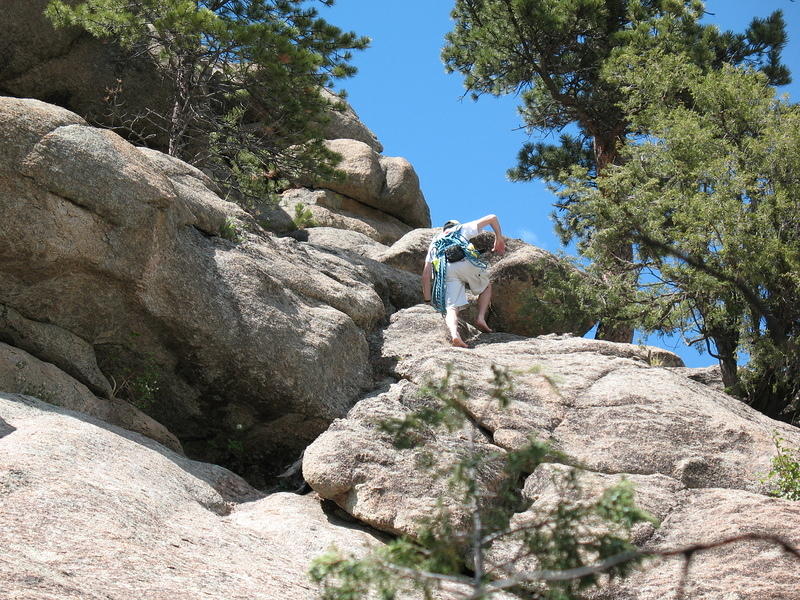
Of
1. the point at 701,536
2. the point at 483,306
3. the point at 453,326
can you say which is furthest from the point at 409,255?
the point at 701,536

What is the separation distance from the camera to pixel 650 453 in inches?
315

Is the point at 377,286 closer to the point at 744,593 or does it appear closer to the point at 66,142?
the point at 66,142

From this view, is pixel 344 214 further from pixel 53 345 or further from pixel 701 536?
pixel 701 536

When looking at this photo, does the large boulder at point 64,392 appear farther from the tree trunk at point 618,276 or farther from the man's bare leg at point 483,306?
the tree trunk at point 618,276

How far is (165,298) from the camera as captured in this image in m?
8.78

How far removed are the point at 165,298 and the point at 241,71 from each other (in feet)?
21.8

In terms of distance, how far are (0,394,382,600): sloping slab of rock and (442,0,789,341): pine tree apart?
1012cm

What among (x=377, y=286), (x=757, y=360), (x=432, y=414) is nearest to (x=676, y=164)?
(x=757, y=360)

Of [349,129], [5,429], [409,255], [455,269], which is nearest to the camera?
[5,429]

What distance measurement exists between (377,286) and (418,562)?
8.97m

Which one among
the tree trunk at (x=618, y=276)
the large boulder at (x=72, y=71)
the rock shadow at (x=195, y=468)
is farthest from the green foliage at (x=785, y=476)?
the large boulder at (x=72, y=71)

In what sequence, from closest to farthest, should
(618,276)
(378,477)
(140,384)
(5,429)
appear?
(5,429)
(378,477)
(140,384)
(618,276)

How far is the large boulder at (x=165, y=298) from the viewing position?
826 centimetres

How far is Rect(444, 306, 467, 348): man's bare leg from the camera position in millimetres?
10555
